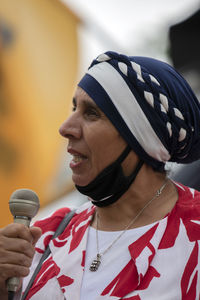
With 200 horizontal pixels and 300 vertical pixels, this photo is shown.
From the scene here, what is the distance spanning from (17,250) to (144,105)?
83cm

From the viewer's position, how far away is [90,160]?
7.17ft

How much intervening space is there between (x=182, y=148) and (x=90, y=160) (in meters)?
0.43

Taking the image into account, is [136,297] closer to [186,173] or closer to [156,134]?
[156,134]

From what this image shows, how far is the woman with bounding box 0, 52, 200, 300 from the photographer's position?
2.05 metres

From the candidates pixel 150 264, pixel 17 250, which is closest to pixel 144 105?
pixel 150 264

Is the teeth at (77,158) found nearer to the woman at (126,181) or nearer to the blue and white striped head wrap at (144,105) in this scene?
the woman at (126,181)

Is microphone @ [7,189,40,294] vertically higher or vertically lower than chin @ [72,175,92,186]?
higher

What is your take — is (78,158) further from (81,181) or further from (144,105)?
(144,105)

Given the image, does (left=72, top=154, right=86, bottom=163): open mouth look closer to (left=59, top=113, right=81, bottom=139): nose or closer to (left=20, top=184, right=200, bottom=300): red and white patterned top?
(left=59, top=113, right=81, bottom=139): nose

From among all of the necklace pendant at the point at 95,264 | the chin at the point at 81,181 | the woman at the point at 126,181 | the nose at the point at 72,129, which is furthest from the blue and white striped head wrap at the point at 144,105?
the necklace pendant at the point at 95,264

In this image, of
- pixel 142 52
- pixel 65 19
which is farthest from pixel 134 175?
pixel 142 52

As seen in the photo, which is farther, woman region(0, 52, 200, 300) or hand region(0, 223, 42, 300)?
woman region(0, 52, 200, 300)

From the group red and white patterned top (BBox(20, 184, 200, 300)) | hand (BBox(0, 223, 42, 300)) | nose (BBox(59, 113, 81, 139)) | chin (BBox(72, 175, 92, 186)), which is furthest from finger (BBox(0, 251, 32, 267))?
nose (BBox(59, 113, 81, 139))

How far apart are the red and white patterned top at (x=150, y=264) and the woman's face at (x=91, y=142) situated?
32 cm
